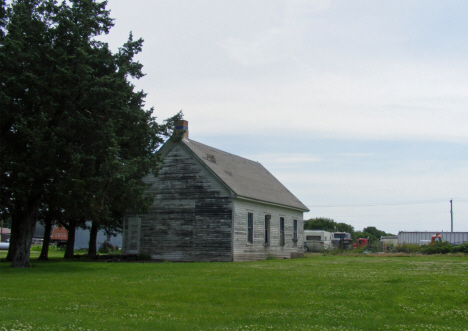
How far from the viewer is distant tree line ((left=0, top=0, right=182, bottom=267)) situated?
20.7m

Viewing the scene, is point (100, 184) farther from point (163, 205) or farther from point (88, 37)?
point (163, 205)

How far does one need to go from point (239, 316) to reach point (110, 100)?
44.1 feet

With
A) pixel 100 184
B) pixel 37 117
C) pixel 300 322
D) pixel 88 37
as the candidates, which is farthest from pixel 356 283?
pixel 88 37

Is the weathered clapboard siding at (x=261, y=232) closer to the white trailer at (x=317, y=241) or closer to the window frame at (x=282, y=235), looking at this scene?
the window frame at (x=282, y=235)

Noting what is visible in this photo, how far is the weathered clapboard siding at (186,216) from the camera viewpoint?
2900 cm

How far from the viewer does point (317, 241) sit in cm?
5538

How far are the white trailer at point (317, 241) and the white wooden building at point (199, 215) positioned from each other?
21.6 meters

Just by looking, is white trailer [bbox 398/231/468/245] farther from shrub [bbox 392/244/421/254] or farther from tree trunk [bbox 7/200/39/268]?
tree trunk [bbox 7/200/39/268]

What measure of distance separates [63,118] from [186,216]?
10711 mm

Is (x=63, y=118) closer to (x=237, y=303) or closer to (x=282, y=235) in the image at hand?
(x=237, y=303)

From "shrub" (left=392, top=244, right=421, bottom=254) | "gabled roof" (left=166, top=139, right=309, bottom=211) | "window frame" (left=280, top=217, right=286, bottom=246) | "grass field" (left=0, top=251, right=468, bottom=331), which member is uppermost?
"gabled roof" (left=166, top=139, right=309, bottom=211)

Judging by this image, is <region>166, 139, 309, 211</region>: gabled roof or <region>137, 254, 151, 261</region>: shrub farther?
<region>166, 139, 309, 211</region>: gabled roof

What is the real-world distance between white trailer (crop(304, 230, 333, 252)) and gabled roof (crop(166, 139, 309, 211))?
1510 centimetres

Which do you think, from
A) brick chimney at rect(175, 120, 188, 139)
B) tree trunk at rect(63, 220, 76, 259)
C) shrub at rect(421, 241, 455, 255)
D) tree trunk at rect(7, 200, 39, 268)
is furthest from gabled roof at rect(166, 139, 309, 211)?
shrub at rect(421, 241, 455, 255)
